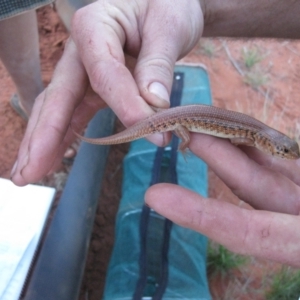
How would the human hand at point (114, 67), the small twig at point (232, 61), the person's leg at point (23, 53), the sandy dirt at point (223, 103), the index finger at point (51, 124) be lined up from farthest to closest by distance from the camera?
the small twig at point (232, 61) < the sandy dirt at point (223, 103) < the person's leg at point (23, 53) < the index finger at point (51, 124) < the human hand at point (114, 67)

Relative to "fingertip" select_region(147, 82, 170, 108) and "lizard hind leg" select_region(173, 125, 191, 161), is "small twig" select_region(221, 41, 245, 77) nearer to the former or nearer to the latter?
"lizard hind leg" select_region(173, 125, 191, 161)

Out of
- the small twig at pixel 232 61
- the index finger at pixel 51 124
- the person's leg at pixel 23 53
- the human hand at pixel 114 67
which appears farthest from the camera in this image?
the small twig at pixel 232 61

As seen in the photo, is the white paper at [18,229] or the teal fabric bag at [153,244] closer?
the white paper at [18,229]

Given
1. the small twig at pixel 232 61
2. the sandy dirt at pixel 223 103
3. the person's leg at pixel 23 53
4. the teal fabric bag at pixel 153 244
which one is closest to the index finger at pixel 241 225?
the teal fabric bag at pixel 153 244

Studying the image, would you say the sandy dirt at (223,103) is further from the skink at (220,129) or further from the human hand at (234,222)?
the human hand at (234,222)

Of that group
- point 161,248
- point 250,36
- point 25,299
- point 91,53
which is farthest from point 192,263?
point 250,36

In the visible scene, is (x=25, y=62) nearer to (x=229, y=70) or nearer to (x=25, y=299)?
(x=25, y=299)
